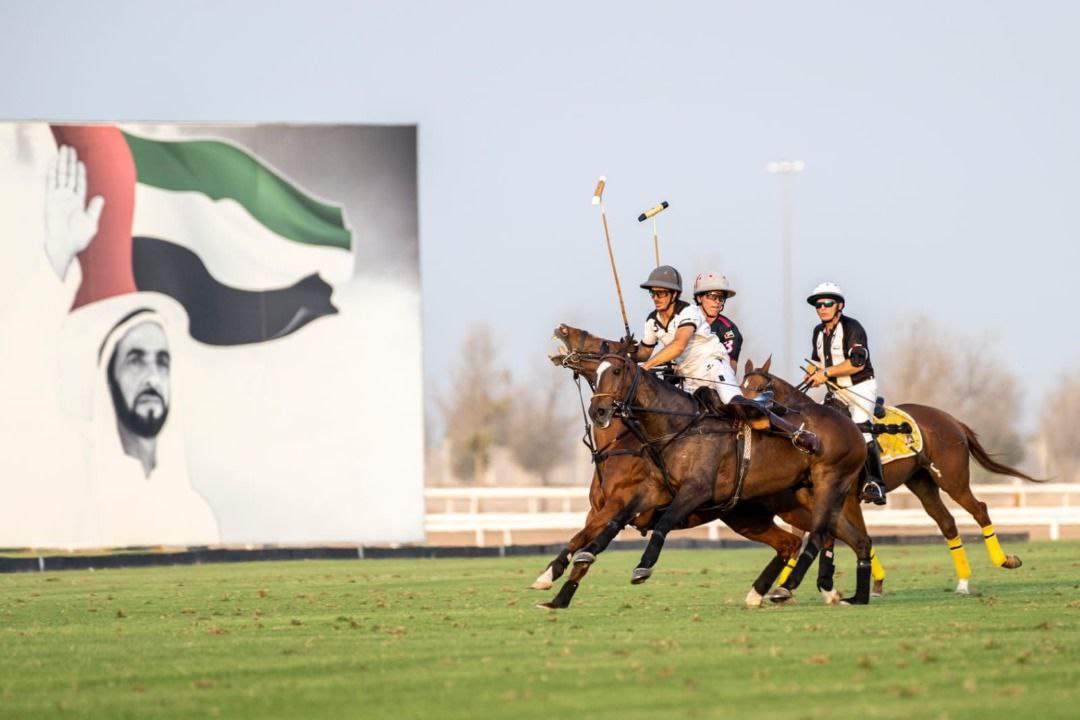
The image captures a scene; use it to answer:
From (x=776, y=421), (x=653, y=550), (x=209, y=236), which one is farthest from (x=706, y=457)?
(x=209, y=236)

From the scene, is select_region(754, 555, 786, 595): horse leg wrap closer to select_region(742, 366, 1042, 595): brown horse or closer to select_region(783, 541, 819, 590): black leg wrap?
select_region(783, 541, 819, 590): black leg wrap

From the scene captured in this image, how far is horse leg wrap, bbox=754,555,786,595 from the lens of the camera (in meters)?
14.6

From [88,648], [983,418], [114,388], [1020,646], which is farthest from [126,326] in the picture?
[983,418]

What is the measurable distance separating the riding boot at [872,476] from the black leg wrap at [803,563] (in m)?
1.83

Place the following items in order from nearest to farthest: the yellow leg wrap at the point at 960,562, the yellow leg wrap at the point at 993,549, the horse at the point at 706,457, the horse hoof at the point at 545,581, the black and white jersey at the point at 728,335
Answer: the horse at the point at 706,457 → the horse hoof at the point at 545,581 → the black and white jersey at the point at 728,335 → the yellow leg wrap at the point at 960,562 → the yellow leg wrap at the point at 993,549

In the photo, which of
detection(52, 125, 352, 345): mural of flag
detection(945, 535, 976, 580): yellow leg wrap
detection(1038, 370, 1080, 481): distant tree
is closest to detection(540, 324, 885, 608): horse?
detection(945, 535, 976, 580): yellow leg wrap

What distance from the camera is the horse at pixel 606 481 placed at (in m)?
14.2

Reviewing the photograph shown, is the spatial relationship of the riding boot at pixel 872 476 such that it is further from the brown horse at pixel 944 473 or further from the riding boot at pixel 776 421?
the riding boot at pixel 776 421

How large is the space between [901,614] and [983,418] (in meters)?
70.0

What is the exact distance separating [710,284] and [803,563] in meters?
2.59

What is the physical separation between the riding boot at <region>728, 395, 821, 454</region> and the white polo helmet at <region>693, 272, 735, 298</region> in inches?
50.7

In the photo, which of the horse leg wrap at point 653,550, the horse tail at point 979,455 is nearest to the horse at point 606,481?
the horse leg wrap at point 653,550

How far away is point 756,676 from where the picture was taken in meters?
9.53

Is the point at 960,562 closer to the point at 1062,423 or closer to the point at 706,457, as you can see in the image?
the point at 706,457
